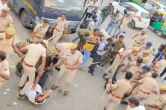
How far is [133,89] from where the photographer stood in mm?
11430

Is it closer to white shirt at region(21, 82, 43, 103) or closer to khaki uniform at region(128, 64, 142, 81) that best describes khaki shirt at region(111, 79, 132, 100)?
khaki uniform at region(128, 64, 142, 81)

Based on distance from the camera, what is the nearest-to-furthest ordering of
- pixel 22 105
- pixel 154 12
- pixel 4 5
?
1. pixel 22 105
2. pixel 4 5
3. pixel 154 12

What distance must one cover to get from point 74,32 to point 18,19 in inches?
102

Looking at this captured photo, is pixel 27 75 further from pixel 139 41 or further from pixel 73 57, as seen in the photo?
pixel 139 41

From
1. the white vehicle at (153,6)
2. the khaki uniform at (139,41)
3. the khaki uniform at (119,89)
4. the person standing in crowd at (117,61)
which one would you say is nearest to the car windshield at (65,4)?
the khaki uniform at (139,41)

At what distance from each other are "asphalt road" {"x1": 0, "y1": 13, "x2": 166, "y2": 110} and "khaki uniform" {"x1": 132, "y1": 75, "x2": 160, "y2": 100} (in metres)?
1.64

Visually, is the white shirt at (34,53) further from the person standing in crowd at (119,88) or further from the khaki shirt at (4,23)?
the person standing in crowd at (119,88)

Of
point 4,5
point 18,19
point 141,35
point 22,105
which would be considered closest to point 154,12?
point 141,35

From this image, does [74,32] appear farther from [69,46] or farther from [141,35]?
[69,46]

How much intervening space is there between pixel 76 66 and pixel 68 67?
248mm

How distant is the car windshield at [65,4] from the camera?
52.0 feet

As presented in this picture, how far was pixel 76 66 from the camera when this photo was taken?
11.8 metres

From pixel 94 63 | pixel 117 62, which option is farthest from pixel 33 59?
pixel 94 63

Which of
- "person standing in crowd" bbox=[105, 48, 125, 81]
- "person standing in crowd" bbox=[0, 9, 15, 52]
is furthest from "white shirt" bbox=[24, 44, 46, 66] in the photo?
"person standing in crowd" bbox=[105, 48, 125, 81]
